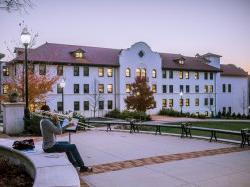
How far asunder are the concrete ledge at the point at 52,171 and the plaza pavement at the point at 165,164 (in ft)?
3.02

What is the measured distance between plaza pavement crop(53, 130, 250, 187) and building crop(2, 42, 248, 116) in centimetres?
3129

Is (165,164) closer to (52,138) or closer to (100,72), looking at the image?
(52,138)

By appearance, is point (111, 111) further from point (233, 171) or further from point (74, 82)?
point (233, 171)

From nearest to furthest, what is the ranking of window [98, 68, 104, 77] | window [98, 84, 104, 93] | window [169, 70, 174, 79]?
1. window [98, 68, 104, 77]
2. window [98, 84, 104, 93]
3. window [169, 70, 174, 79]

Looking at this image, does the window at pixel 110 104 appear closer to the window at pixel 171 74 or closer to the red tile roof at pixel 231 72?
the window at pixel 171 74

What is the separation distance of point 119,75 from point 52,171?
1779 inches

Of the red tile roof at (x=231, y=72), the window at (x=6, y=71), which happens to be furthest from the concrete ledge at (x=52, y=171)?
the red tile roof at (x=231, y=72)

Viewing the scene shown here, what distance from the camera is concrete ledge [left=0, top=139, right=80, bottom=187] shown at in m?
4.51

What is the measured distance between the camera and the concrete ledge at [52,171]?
4.51 m

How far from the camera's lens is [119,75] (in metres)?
50.2

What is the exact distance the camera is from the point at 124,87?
50.7 metres

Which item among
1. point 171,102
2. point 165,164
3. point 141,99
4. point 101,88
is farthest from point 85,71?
point 165,164

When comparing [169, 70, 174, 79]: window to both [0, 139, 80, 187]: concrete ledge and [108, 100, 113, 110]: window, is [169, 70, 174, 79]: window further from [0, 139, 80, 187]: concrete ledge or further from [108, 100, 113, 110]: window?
[0, 139, 80, 187]: concrete ledge

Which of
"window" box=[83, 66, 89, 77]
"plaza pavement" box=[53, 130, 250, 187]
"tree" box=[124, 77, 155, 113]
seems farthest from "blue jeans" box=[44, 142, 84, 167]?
"window" box=[83, 66, 89, 77]
